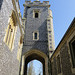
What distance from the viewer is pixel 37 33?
1091cm

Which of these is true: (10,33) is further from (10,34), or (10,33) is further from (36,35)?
(36,35)

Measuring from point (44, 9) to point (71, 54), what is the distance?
10451 millimetres

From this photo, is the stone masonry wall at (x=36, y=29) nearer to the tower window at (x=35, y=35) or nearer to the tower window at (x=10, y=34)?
the tower window at (x=35, y=35)

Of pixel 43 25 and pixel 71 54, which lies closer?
pixel 71 54

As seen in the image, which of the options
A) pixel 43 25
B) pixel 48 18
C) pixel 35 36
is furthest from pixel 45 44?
pixel 48 18

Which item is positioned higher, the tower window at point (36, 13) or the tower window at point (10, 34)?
the tower window at point (36, 13)

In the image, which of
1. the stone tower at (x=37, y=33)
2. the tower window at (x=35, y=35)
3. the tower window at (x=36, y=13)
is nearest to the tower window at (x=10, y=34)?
the stone tower at (x=37, y=33)

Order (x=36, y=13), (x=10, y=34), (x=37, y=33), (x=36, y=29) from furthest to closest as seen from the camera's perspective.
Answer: (x=36, y=13)
(x=36, y=29)
(x=37, y=33)
(x=10, y=34)

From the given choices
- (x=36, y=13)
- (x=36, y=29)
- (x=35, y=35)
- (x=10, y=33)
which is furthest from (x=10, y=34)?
(x=36, y=13)

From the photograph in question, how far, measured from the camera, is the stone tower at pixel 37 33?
9.61 metres

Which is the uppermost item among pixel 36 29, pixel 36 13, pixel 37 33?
pixel 36 13

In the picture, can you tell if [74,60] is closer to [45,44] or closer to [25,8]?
[45,44]

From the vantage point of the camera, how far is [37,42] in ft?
33.9

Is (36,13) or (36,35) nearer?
(36,35)
